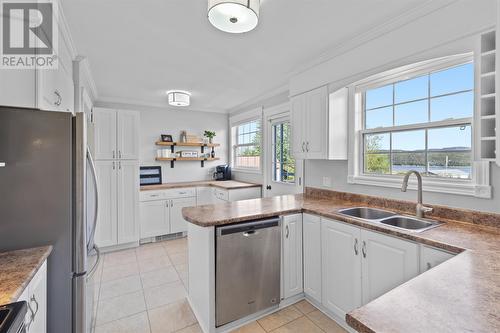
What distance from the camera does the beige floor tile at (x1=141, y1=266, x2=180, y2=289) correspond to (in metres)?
2.69

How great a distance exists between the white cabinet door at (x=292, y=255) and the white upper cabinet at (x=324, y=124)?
2.74 feet

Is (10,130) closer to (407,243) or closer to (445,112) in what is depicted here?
(407,243)

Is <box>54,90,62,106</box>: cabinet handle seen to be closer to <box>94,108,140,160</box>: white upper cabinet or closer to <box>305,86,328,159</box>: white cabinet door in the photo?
<box>94,108,140,160</box>: white upper cabinet

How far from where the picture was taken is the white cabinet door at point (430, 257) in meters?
1.36

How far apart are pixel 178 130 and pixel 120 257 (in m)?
2.55

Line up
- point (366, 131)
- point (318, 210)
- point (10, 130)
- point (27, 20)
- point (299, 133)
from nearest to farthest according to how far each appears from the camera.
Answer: point (10, 130)
point (27, 20)
point (318, 210)
point (366, 131)
point (299, 133)

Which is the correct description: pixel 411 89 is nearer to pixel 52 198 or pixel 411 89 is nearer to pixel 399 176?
pixel 399 176

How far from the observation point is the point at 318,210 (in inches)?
86.1

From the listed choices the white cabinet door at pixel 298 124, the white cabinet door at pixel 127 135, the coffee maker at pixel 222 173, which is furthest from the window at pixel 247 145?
the white cabinet door at pixel 127 135

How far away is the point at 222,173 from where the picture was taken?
5.12 metres

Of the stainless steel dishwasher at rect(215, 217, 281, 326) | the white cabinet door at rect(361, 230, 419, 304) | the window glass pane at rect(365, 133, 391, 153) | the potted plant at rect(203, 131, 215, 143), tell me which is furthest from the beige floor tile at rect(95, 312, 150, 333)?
the potted plant at rect(203, 131, 215, 143)

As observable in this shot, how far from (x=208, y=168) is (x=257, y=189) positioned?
1.48m

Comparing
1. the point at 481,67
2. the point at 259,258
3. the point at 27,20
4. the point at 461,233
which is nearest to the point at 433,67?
the point at 481,67

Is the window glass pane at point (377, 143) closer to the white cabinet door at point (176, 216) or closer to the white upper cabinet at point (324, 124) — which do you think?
the white upper cabinet at point (324, 124)
